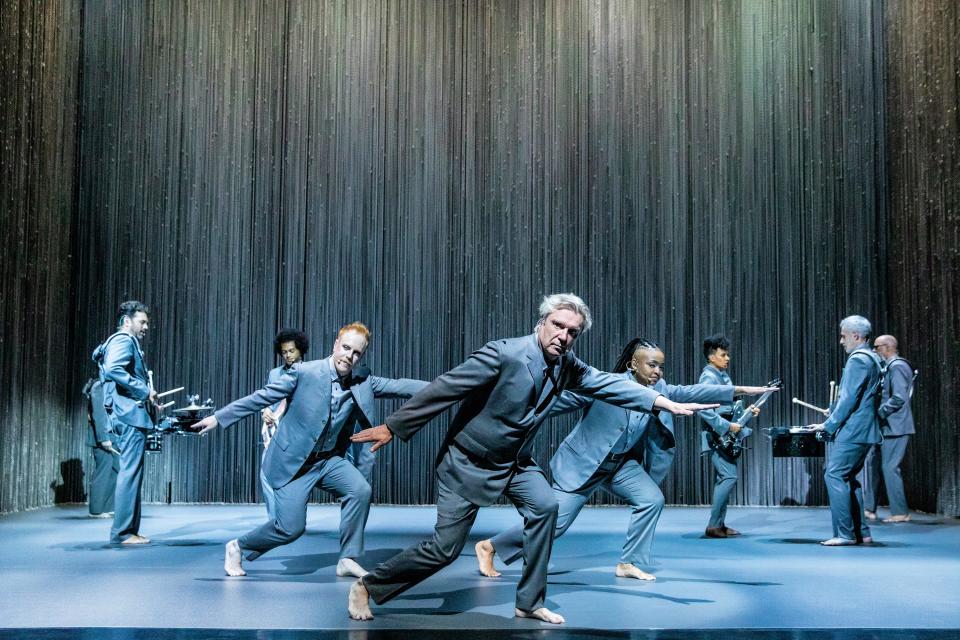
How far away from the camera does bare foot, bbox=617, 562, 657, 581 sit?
511cm

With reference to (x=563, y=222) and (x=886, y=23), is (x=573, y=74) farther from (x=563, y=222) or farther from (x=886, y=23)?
(x=886, y=23)

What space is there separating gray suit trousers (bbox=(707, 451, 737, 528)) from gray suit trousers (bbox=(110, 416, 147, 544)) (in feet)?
14.1

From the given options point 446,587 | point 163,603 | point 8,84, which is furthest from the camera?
point 8,84

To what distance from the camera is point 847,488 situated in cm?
663

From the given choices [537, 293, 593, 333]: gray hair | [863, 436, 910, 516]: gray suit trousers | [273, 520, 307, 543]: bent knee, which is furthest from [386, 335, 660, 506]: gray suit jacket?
[863, 436, 910, 516]: gray suit trousers

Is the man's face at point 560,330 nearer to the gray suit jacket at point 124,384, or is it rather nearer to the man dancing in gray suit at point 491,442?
the man dancing in gray suit at point 491,442

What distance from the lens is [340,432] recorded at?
5.16 m

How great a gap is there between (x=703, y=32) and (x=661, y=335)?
3361mm

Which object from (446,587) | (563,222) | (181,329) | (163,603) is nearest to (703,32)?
(563,222)

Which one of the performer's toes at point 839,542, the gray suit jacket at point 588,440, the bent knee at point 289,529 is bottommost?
the performer's toes at point 839,542

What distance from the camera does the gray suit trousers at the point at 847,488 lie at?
6.64 metres

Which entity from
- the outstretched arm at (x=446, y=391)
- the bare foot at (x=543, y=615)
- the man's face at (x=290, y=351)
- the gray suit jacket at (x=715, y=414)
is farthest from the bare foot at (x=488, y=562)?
the man's face at (x=290, y=351)

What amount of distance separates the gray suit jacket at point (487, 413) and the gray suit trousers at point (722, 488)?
11.6ft

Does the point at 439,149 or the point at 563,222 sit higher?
the point at 439,149
